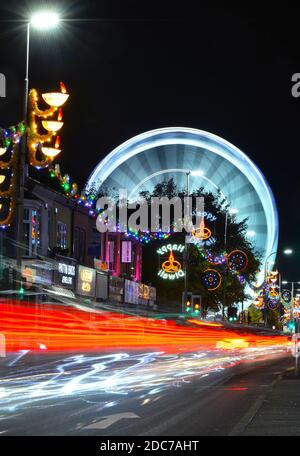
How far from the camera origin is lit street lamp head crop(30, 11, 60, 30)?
79.0 feet

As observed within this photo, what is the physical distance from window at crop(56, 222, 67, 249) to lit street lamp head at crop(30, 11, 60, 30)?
21.4 metres

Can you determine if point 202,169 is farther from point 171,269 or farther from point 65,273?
point 65,273

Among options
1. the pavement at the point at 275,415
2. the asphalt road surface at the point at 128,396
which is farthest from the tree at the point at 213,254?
the pavement at the point at 275,415

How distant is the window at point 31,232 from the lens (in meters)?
40.3

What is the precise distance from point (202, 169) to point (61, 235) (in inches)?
1488

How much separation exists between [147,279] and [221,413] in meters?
58.0

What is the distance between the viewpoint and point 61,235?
46.0 metres

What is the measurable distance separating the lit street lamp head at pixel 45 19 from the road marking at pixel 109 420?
1402 centimetres

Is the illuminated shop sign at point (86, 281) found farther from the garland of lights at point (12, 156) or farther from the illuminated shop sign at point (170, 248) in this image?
the garland of lights at point (12, 156)

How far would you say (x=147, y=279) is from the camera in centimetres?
7162

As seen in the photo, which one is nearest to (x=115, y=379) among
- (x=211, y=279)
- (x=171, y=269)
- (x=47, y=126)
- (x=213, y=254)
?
(x=47, y=126)

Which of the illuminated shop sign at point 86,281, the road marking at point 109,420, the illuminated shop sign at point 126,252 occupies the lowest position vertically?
the road marking at point 109,420

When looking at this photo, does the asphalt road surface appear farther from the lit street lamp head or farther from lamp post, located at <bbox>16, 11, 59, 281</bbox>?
the lit street lamp head
